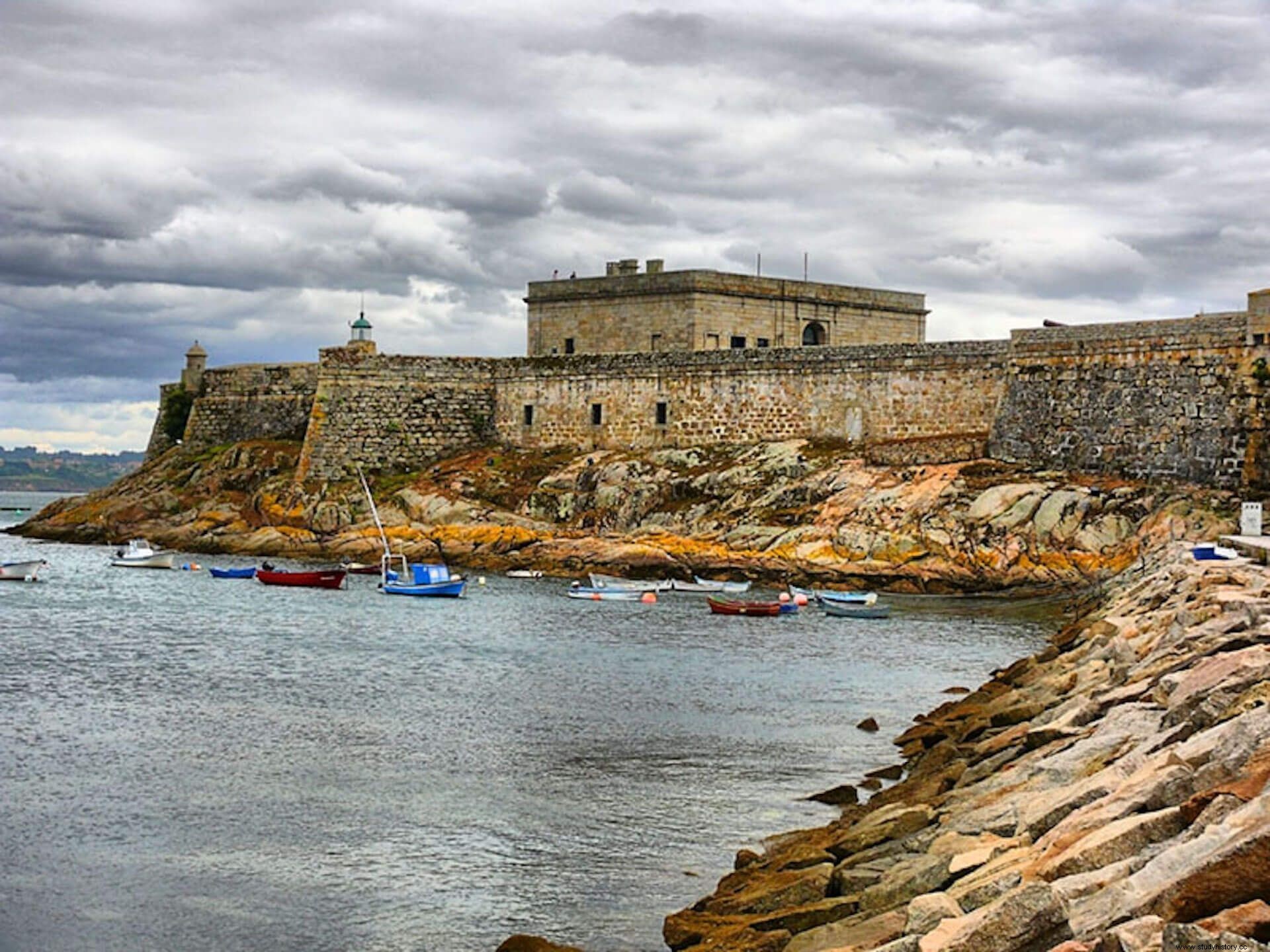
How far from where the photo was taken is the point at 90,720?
2714 cm

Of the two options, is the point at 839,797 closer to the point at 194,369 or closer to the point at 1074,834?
the point at 1074,834

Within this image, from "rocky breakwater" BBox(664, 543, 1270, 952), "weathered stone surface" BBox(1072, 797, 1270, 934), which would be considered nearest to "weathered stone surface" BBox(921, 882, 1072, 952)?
"rocky breakwater" BBox(664, 543, 1270, 952)

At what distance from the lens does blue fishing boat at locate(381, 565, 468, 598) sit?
160 ft

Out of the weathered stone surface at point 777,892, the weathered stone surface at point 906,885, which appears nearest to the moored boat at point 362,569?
the weathered stone surface at point 777,892

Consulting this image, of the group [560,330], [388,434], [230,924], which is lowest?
[230,924]

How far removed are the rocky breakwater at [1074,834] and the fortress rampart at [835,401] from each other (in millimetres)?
25615

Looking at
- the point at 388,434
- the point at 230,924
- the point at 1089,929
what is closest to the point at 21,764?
the point at 230,924

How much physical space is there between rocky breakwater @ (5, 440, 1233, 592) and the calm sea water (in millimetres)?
3150

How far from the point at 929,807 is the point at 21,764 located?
14.3 meters

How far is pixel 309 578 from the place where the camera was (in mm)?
51688

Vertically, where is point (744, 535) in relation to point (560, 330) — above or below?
below

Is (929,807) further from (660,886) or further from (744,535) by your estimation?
(744,535)

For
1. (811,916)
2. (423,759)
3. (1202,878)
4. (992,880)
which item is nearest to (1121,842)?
(992,880)

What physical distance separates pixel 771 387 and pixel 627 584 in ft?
36.7
